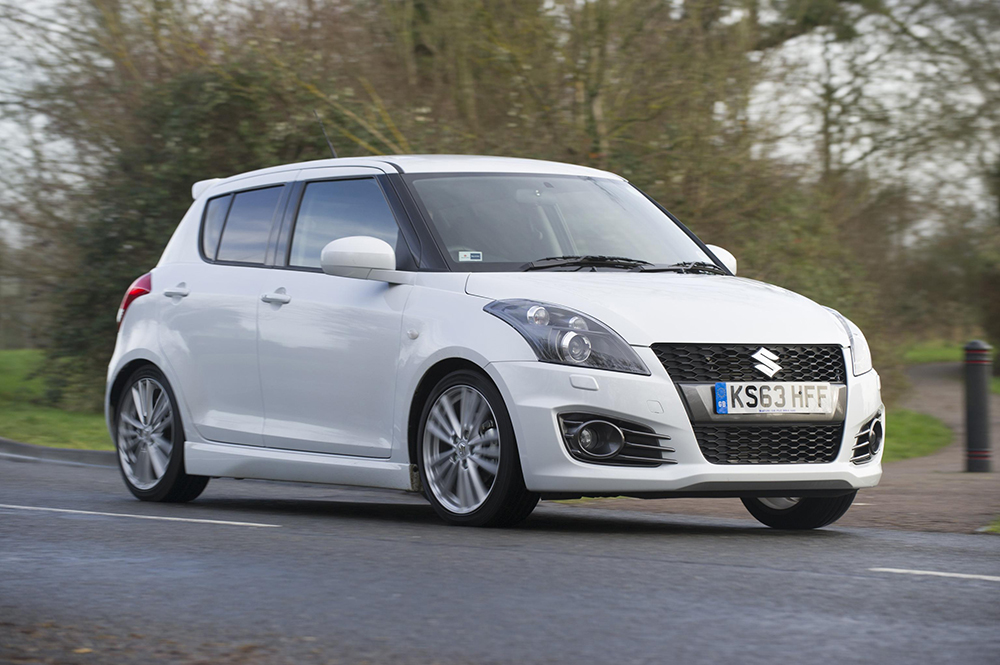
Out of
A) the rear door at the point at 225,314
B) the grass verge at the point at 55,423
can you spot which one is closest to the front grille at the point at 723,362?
the rear door at the point at 225,314

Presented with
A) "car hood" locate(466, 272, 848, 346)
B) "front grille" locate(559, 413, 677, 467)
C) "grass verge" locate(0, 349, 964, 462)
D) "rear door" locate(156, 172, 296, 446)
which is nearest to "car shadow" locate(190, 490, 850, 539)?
"front grille" locate(559, 413, 677, 467)

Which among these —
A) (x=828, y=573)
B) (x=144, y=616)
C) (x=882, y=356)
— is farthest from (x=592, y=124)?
(x=144, y=616)

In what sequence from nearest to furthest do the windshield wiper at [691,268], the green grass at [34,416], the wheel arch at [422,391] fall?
1. the wheel arch at [422,391]
2. the windshield wiper at [691,268]
3. the green grass at [34,416]

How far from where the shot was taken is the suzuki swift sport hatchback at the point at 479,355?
248 inches

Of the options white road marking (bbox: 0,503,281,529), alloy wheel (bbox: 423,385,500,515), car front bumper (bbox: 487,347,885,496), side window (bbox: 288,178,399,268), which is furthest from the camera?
side window (bbox: 288,178,399,268)

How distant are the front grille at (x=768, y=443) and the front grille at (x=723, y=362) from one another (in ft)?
0.70

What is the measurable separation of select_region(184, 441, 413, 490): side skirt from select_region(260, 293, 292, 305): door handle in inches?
31.0

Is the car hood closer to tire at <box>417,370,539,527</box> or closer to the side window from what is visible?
tire at <box>417,370,539,527</box>

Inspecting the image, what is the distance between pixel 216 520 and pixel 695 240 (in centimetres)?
301

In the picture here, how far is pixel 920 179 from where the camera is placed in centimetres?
2170

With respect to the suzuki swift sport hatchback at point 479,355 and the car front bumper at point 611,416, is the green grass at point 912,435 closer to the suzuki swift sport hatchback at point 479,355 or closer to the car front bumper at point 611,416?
the suzuki swift sport hatchback at point 479,355

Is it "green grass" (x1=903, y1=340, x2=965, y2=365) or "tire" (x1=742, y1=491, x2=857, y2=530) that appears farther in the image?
"green grass" (x1=903, y1=340, x2=965, y2=365)

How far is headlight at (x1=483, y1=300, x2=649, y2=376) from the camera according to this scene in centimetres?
627

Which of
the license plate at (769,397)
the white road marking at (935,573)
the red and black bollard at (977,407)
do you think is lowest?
the red and black bollard at (977,407)
